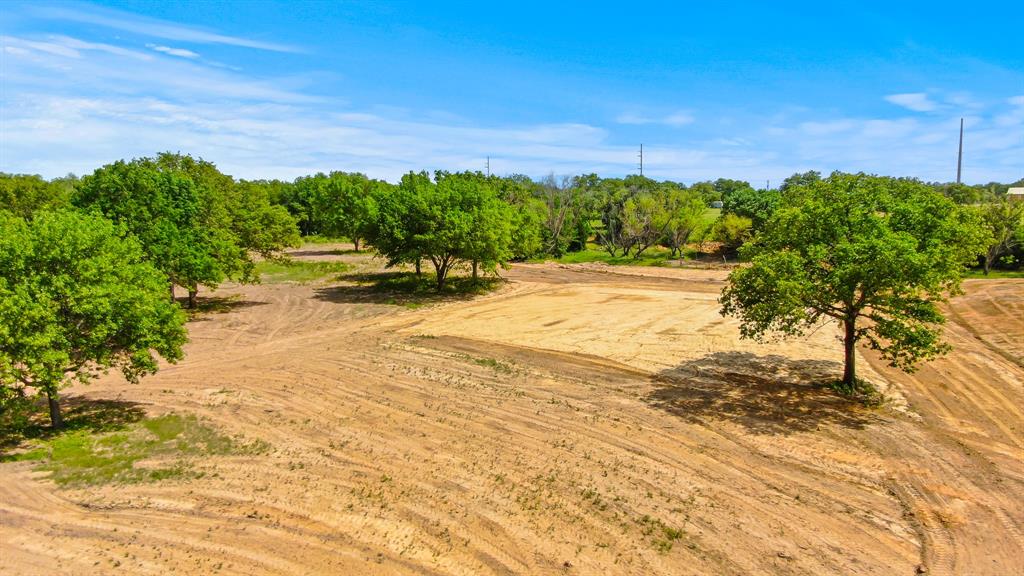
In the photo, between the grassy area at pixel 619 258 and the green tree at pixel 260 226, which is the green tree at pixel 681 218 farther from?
the green tree at pixel 260 226

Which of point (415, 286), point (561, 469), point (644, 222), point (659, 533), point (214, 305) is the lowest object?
point (659, 533)

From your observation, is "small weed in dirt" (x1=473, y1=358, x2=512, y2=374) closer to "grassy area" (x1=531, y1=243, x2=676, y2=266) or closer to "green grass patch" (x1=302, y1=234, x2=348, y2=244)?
"grassy area" (x1=531, y1=243, x2=676, y2=266)

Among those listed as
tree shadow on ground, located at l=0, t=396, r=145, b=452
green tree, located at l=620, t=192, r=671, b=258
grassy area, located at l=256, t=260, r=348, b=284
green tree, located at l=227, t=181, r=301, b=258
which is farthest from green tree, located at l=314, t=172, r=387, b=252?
tree shadow on ground, located at l=0, t=396, r=145, b=452

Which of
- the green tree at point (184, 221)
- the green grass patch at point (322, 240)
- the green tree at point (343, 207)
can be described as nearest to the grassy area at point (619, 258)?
the green tree at point (343, 207)

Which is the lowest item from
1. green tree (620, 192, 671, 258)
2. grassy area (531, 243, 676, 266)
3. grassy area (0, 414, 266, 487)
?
grassy area (0, 414, 266, 487)

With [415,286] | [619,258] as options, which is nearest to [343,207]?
[415,286]

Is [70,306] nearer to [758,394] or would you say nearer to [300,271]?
[758,394]
